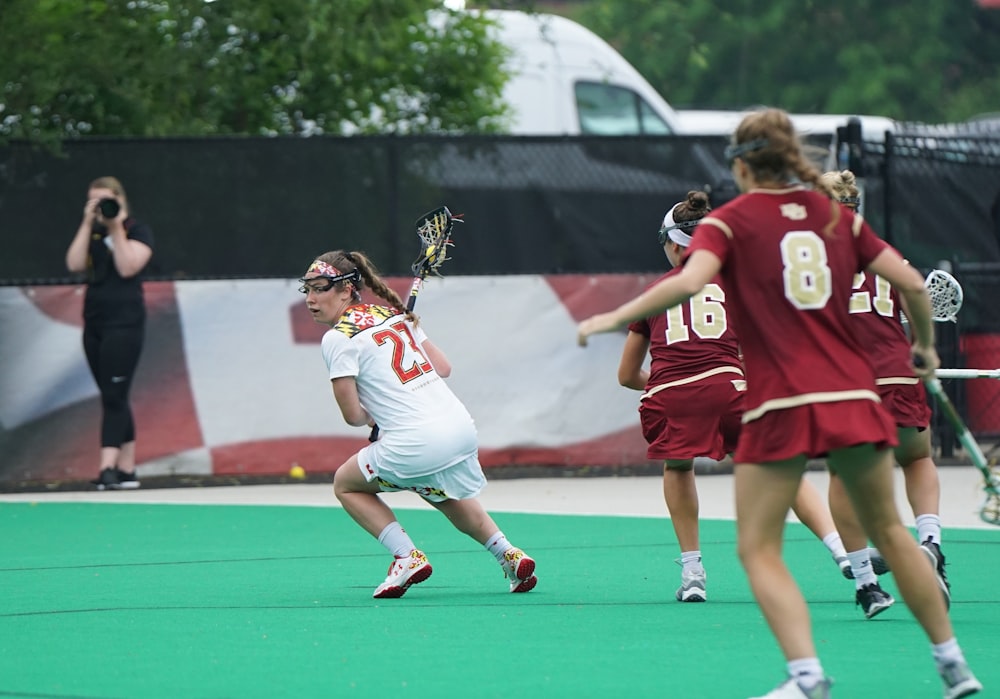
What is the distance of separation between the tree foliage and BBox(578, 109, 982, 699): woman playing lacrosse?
3954 cm

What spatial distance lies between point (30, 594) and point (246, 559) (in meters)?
1.59

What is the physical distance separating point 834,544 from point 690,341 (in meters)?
1.09

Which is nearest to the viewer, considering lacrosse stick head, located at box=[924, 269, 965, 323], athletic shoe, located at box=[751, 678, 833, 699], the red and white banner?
athletic shoe, located at box=[751, 678, 833, 699]

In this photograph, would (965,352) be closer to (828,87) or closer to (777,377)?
(777,377)

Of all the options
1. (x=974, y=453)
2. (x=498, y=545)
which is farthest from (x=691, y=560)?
(x=974, y=453)

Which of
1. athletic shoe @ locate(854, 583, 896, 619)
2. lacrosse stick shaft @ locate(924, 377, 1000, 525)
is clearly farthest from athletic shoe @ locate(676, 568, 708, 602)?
lacrosse stick shaft @ locate(924, 377, 1000, 525)

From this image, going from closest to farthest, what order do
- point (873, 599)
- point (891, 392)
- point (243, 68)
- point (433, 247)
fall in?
point (873, 599) < point (891, 392) < point (433, 247) < point (243, 68)

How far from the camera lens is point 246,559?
32.7ft

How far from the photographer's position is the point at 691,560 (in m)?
8.14

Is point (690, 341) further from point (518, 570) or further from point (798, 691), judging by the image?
point (798, 691)

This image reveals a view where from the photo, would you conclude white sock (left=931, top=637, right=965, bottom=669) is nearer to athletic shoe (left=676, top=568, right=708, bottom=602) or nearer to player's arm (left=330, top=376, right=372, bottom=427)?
athletic shoe (left=676, top=568, right=708, bottom=602)

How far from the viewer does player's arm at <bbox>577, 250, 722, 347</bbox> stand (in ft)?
17.1

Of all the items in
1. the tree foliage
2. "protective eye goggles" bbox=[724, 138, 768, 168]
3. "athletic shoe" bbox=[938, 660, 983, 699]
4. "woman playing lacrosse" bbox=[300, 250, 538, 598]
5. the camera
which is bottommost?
"athletic shoe" bbox=[938, 660, 983, 699]

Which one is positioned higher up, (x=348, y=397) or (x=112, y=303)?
(x=112, y=303)
